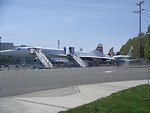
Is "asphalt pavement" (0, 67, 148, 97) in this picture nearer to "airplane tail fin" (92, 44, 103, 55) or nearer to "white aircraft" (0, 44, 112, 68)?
"white aircraft" (0, 44, 112, 68)

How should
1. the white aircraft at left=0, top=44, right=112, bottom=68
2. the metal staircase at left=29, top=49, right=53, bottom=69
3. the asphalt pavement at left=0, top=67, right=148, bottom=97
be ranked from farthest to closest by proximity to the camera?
1. the white aircraft at left=0, top=44, right=112, bottom=68
2. the metal staircase at left=29, top=49, right=53, bottom=69
3. the asphalt pavement at left=0, top=67, right=148, bottom=97

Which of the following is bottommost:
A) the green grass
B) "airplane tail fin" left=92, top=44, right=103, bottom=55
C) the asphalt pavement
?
the asphalt pavement

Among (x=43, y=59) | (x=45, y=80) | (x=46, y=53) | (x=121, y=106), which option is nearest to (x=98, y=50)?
(x=46, y=53)

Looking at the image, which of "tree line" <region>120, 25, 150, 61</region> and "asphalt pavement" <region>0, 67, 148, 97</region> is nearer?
"asphalt pavement" <region>0, 67, 148, 97</region>

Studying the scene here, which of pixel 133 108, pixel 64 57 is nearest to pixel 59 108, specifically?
pixel 133 108

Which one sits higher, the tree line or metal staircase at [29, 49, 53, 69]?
the tree line

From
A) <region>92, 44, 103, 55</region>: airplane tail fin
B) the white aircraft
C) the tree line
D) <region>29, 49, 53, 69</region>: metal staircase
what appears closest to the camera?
<region>29, 49, 53, 69</region>: metal staircase

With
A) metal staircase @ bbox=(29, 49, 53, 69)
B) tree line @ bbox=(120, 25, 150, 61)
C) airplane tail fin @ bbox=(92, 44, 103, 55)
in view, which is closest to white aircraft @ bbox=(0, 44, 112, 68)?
metal staircase @ bbox=(29, 49, 53, 69)

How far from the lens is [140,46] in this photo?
310ft

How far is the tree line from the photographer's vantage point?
88125 millimetres

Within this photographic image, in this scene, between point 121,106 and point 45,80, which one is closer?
point 121,106

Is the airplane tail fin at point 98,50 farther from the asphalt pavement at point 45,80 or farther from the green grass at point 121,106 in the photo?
the green grass at point 121,106

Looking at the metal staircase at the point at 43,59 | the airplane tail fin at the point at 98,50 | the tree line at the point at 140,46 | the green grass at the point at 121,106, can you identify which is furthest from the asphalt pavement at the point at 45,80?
the airplane tail fin at the point at 98,50

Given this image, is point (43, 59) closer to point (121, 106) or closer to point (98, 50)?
point (98, 50)
